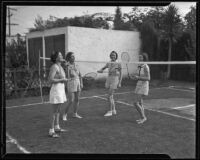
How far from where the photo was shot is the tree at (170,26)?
1405 cm

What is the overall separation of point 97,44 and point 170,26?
A: 4.27m

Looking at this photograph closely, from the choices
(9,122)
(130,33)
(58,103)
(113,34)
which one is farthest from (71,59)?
(130,33)

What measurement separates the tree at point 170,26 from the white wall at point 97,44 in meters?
1.70

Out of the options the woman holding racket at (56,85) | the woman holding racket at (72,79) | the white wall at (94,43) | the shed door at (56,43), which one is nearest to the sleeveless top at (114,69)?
the woman holding racket at (72,79)

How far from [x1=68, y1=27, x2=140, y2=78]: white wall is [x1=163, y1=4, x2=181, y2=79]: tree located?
170 centimetres

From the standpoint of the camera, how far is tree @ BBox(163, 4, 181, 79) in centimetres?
1405

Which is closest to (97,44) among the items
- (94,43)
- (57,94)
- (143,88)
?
(94,43)

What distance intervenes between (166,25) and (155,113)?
838cm

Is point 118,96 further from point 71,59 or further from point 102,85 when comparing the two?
point 71,59

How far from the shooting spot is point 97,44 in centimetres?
1318

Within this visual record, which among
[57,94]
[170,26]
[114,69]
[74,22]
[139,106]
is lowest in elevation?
[139,106]

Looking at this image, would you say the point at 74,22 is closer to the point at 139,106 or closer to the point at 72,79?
the point at 72,79

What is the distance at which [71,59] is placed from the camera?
661cm

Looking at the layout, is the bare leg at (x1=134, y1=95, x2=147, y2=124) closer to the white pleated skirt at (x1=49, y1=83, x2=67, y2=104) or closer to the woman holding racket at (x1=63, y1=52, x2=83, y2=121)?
the woman holding racket at (x1=63, y1=52, x2=83, y2=121)
